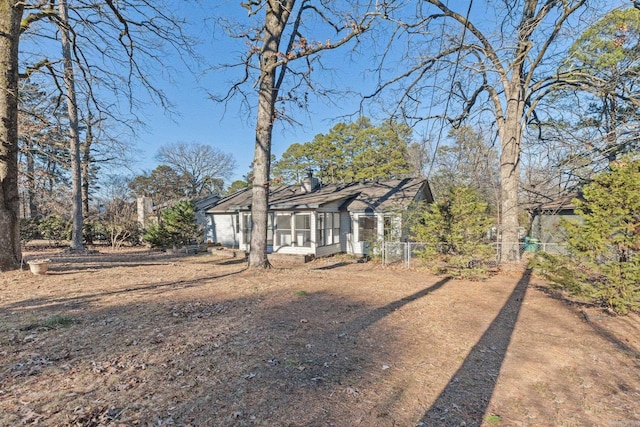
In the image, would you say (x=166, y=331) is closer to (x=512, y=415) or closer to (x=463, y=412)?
(x=463, y=412)

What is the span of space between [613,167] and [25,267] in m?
13.9

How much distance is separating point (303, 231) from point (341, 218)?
2.29 m

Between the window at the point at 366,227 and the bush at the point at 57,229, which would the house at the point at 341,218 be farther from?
the bush at the point at 57,229

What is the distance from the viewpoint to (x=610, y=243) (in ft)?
17.6

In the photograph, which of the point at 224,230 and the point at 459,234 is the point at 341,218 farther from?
the point at 224,230

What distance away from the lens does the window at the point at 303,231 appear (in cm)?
1457

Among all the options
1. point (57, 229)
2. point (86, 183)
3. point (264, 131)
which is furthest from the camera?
point (86, 183)

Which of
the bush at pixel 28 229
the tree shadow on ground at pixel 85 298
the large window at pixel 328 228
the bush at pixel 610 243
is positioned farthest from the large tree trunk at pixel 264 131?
the bush at pixel 28 229

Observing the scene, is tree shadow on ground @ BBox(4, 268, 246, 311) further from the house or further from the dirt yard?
the house

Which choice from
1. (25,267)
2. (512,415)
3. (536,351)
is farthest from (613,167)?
(25,267)

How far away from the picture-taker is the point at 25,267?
7.77 m

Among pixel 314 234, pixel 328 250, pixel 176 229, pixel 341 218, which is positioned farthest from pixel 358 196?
pixel 176 229

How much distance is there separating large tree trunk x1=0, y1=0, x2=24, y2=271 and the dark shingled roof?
9.02 metres

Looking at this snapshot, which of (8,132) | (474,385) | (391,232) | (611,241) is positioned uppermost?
(8,132)
